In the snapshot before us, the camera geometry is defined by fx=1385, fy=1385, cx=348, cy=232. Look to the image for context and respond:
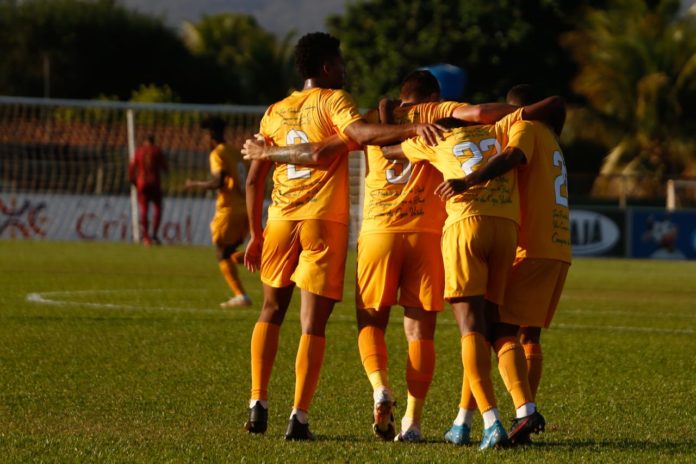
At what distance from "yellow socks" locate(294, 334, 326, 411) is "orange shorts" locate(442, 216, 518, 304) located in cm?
80

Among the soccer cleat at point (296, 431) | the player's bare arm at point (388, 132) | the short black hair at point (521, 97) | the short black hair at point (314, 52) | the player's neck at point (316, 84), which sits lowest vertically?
the soccer cleat at point (296, 431)

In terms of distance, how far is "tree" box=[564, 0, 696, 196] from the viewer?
5159cm

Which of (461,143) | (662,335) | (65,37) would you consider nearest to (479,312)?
(461,143)

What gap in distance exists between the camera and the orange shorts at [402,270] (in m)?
7.28

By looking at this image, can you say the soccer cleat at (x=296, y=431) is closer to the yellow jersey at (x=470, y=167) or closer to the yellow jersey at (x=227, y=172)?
the yellow jersey at (x=470, y=167)

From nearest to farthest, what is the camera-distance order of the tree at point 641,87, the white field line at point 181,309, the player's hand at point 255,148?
the player's hand at point 255,148 → the white field line at point 181,309 → the tree at point 641,87

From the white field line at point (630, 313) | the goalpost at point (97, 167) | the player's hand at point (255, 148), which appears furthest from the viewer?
the goalpost at point (97, 167)

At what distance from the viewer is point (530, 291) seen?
7336 mm

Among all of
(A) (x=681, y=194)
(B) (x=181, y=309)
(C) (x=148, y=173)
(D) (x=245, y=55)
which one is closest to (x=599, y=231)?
(A) (x=681, y=194)

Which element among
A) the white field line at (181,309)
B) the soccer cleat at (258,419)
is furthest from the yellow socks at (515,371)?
the white field line at (181,309)

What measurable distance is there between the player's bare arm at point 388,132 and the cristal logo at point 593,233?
26227 millimetres

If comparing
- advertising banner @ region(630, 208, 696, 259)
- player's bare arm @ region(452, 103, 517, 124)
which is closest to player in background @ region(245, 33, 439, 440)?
player's bare arm @ region(452, 103, 517, 124)

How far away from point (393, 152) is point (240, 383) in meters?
2.86

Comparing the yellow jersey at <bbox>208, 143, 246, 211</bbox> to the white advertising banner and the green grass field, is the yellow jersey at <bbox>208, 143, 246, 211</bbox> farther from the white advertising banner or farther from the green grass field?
the white advertising banner
